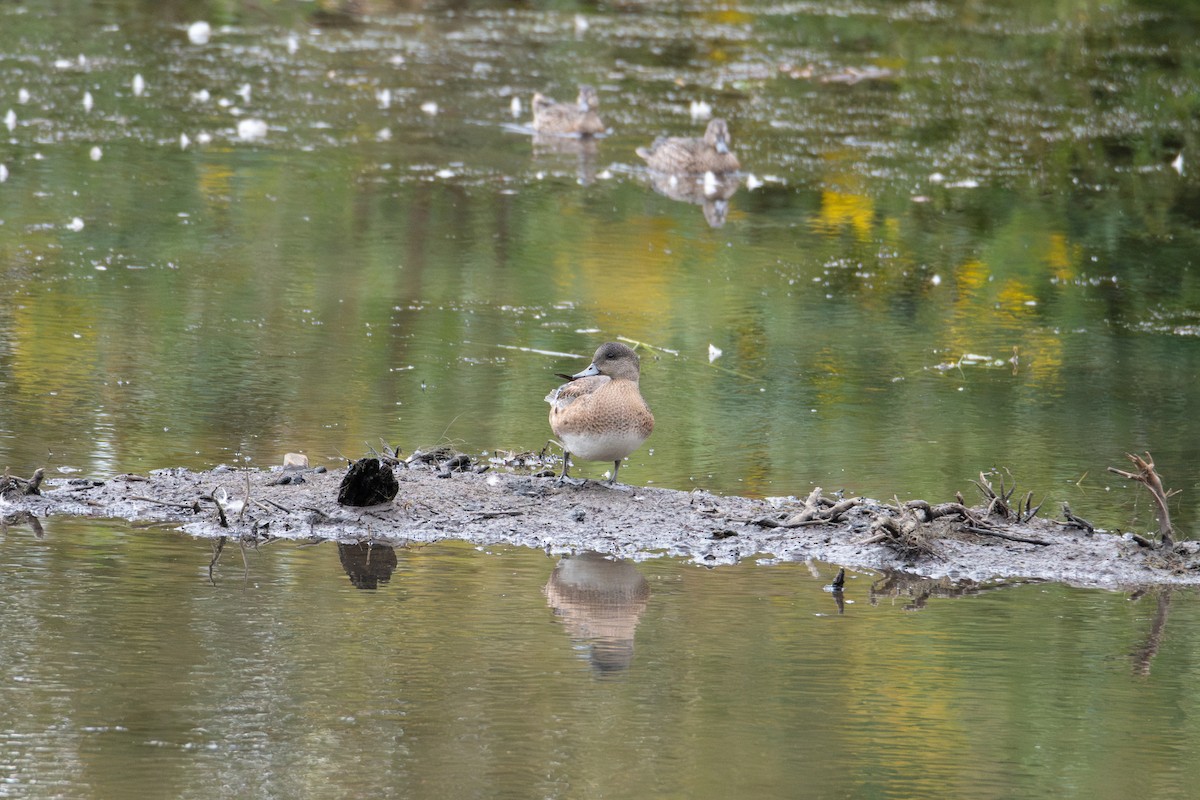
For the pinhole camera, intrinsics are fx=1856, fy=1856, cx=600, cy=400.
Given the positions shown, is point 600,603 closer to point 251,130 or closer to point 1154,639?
point 1154,639

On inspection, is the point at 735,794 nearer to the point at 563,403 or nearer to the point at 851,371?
the point at 563,403

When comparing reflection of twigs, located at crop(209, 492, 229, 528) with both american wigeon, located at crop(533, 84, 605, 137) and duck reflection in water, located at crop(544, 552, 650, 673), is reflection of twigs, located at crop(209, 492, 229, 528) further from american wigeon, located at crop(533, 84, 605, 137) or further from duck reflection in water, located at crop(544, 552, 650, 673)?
american wigeon, located at crop(533, 84, 605, 137)

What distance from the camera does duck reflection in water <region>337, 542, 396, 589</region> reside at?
23.1 feet

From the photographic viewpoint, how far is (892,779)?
5391mm

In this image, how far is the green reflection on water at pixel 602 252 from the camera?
9648 millimetres

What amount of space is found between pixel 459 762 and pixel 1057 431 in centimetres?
558

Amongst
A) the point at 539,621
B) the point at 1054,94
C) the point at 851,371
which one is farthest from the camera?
the point at 1054,94

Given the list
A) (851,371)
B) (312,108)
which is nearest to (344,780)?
(851,371)

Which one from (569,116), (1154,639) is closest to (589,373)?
(1154,639)

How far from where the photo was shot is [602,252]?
45.6 feet

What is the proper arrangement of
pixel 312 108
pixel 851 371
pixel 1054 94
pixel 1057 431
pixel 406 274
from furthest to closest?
pixel 1054 94 < pixel 312 108 < pixel 406 274 < pixel 851 371 < pixel 1057 431

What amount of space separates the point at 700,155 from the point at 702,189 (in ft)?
1.14

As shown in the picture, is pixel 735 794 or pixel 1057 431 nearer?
pixel 735 794

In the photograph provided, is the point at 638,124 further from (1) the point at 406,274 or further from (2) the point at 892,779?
(2) the point at 892,779
